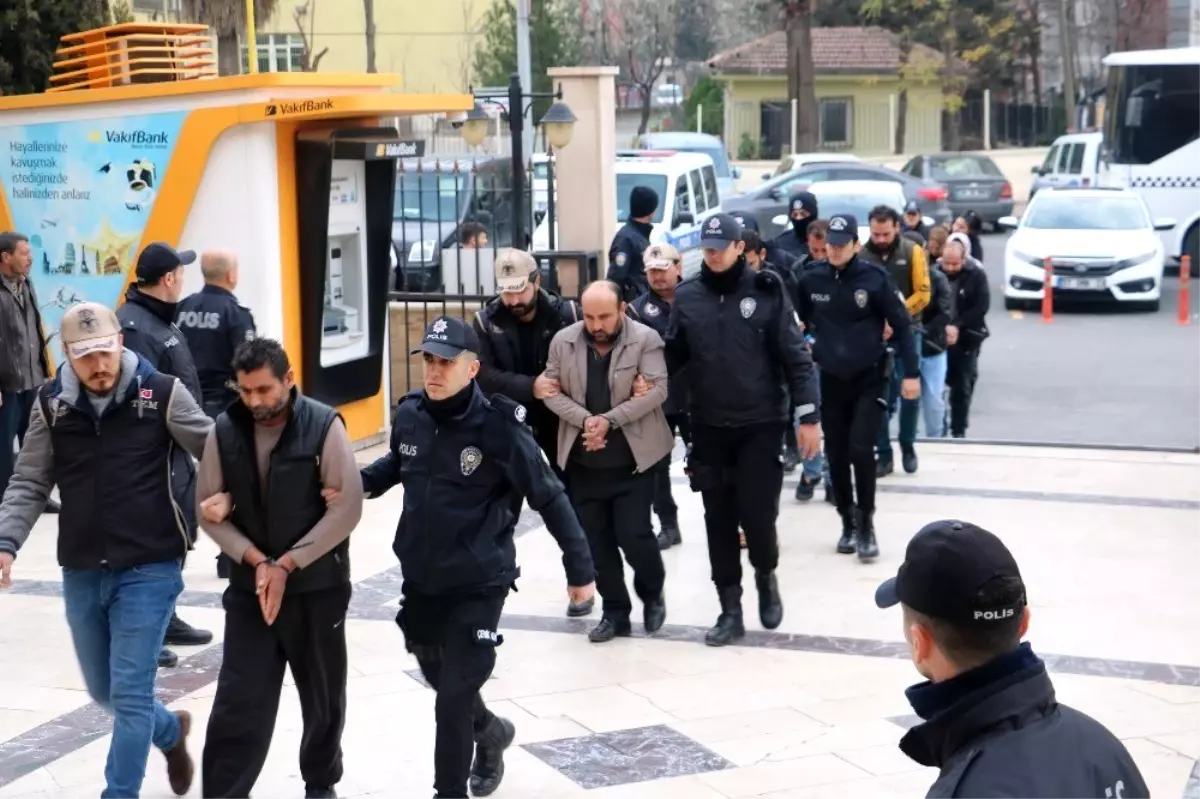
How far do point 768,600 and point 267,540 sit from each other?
10.8 ft

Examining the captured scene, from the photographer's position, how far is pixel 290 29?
160 feet

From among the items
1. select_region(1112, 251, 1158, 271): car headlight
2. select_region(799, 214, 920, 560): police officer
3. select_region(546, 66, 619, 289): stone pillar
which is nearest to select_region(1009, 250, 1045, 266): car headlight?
select_region(1112, 251, 1158, 271): car headlight

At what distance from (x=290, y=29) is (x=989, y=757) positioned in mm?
48359

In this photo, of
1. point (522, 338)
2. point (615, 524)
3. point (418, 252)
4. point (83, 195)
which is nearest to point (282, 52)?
point (418, 252)

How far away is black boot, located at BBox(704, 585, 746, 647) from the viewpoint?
25.8 ft

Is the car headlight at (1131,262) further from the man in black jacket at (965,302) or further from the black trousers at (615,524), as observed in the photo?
the black trousers at (615,524)

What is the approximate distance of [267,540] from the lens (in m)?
5.47

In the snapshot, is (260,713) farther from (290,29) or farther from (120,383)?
(290,29)

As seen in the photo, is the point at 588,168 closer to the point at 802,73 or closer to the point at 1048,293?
the point at 1048,293

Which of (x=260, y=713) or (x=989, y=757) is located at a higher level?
(x=989, y=757)

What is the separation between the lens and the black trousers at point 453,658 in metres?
5.44

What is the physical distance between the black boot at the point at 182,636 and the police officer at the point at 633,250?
404 cm

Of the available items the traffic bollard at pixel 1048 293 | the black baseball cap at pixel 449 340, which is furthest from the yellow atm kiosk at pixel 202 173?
the traffic bollard at pixel 1048 293

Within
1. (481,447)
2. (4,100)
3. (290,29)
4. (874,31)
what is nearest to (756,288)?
(481,447)
